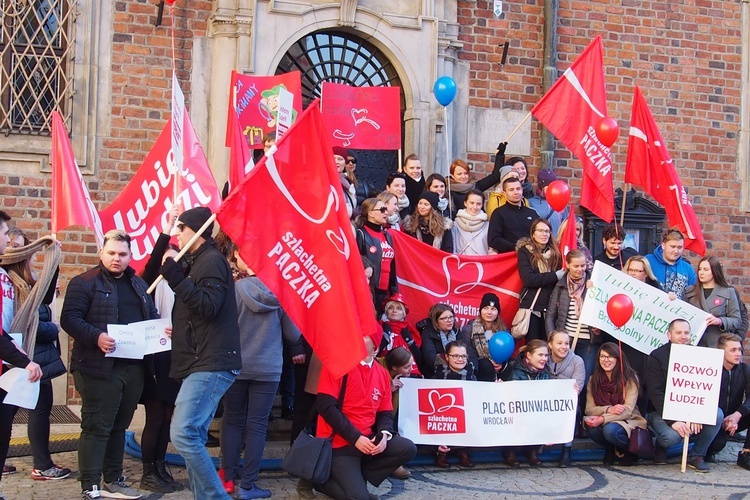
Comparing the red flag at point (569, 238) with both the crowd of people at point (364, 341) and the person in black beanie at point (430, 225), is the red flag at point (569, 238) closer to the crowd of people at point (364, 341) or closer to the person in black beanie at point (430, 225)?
the crowd of people at point (364, 341)

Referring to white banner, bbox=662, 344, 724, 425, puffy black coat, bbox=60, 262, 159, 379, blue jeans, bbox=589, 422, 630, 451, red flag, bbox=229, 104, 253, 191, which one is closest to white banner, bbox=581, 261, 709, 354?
white banner, bbox=662, 344, 724, 425

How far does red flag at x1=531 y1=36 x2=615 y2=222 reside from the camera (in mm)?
9516

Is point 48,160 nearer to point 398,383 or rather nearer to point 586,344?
point 398,383

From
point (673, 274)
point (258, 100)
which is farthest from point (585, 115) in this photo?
point (258, 100)

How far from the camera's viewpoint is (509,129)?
1144cm

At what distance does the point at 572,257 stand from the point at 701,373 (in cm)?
142

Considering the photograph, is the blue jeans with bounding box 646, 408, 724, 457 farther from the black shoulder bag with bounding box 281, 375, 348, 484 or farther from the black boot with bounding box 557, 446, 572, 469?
the black shoulder bag with bounding box 281, 375, 348, 484

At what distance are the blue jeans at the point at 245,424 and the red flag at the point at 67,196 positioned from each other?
1455 millimetres

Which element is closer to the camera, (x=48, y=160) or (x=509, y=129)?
(x=48, y=160)

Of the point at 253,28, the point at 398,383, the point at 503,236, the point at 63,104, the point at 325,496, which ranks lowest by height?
the point at 325,496

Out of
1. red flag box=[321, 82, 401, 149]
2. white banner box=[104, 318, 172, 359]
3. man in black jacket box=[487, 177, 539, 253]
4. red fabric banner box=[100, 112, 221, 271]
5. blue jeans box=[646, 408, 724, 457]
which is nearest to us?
white banner box=[104, 318, 172, 359]

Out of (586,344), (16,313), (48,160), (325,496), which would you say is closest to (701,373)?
(586,344)

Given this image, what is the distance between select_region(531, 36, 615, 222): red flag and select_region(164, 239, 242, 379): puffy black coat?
449 cm

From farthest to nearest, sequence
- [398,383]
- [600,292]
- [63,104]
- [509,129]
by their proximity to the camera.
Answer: [509,129] < [63,104] < [600,292] < [398,383]
